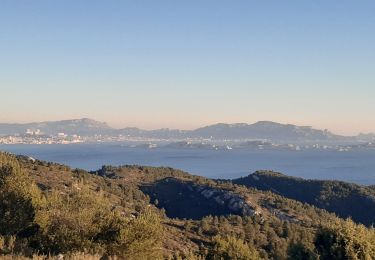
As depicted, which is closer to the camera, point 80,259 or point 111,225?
point 80,259

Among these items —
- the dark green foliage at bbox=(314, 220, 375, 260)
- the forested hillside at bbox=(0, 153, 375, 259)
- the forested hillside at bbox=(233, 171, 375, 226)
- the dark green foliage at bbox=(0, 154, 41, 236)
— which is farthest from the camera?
A: the forested hillside at bbox=(233, 171, 375, 226)

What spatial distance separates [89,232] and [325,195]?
98969 millimetres

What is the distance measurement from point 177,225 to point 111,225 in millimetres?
29301

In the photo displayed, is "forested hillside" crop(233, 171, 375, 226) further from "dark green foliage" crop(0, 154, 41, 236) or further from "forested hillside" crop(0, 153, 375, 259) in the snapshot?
"dark green foliage" crop(0, 154, 41, 236)

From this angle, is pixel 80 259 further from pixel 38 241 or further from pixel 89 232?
pixel 38 241

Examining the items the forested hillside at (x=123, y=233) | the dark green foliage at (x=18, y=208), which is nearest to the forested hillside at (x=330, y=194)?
the forested hillside at (x=123, y=233)

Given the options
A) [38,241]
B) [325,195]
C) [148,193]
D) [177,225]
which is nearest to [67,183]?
[177,225]

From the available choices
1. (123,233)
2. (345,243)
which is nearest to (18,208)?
(123,233)

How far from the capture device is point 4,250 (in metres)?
22.5

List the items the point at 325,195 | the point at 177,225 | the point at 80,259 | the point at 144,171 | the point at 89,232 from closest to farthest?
the point at 80,259
the point at 89,232
the point at 177,225
the point at 325,195
the point at 144,171

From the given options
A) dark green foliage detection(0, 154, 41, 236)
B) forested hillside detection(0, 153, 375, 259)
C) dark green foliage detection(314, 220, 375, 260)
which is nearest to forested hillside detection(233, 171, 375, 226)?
forested hillside detection(0, 153, 375, 259)

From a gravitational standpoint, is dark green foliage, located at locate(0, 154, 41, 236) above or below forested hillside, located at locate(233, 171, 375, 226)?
above

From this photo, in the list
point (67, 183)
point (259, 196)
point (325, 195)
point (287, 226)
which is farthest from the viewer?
point (325, 195)

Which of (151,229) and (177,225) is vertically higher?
(151,229)
